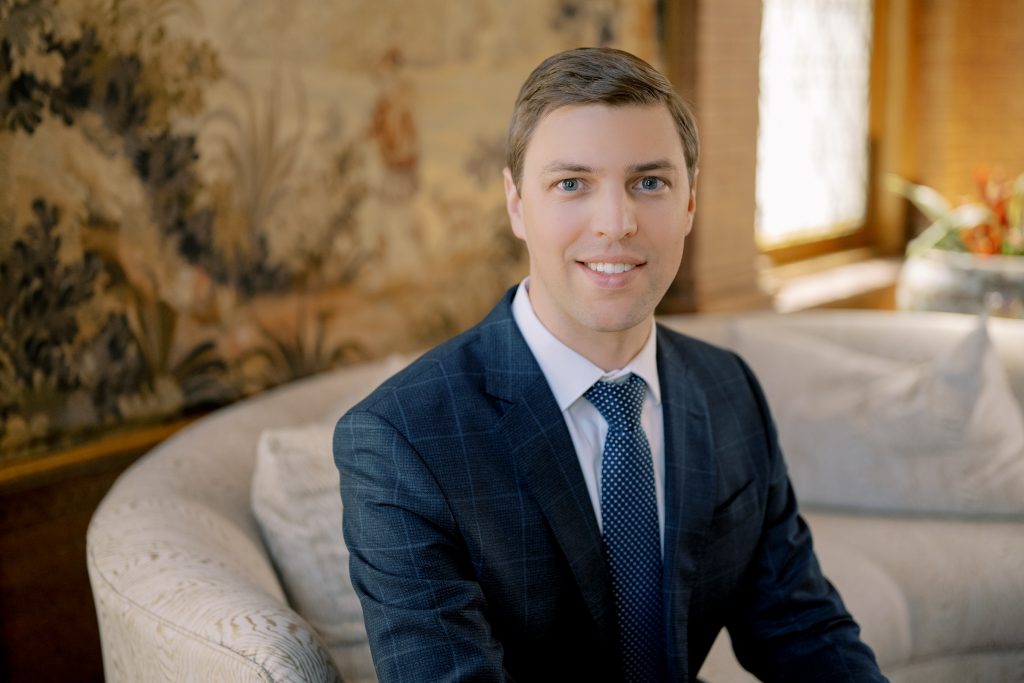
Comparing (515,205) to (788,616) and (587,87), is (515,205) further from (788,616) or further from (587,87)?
(788,616)

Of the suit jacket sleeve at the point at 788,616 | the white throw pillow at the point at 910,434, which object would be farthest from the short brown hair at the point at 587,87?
the white throw pillow at the point at 910,434

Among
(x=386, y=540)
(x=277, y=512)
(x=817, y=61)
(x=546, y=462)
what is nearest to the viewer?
(x=386, y=540)

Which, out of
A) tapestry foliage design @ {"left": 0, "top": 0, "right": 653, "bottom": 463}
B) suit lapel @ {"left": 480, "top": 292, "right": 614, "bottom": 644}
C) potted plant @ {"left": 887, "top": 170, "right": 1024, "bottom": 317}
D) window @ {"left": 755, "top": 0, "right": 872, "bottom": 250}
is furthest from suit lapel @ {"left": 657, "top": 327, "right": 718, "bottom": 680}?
window @ {"left": 755, "top": 0, "right": 872, "bottom": 250}

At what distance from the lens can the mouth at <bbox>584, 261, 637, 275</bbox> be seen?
60.0 inches

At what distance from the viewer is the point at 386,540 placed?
1499 mm

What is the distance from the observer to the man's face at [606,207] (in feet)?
4.96

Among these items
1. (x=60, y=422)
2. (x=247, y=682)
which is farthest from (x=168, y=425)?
(x=247, y=682)

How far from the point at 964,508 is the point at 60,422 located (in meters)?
2.39

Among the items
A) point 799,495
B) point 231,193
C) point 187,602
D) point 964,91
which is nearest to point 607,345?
point 187,602

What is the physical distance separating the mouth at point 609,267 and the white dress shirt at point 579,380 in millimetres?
167

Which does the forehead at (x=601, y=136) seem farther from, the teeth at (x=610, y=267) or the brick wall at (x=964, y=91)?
the brick wall at (x=964, y=91)

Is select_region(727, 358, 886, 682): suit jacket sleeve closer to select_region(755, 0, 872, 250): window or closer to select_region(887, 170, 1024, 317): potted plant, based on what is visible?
select_region(887, 170, 1024, 317): potted plant

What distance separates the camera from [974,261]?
4273mm

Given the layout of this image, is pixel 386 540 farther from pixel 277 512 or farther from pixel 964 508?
pixel 964 508
